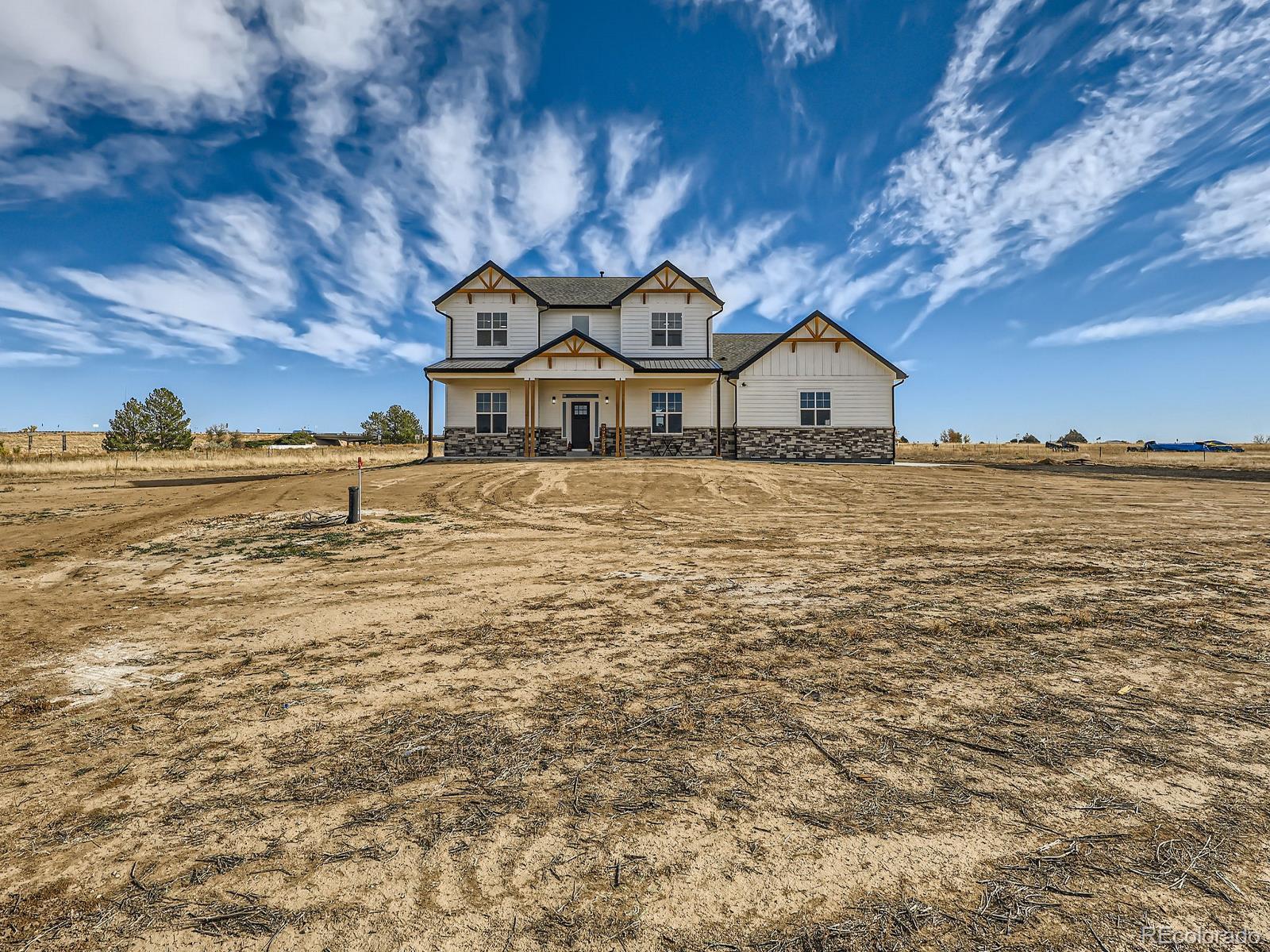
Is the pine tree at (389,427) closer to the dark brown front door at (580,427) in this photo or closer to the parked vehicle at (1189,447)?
the dark brown front door at (580,427)

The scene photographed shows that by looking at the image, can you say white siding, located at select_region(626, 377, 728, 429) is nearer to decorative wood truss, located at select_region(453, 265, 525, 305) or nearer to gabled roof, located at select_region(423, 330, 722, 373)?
gabled roof, located at select_region(423, 330, 722, 373)

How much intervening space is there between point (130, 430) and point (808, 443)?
37.9m

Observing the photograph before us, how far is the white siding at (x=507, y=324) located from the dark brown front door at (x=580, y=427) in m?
3.68

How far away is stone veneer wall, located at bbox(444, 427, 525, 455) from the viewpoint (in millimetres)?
23344

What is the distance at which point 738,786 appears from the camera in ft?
8.23

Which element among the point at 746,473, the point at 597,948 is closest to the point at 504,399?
the point at 746,473

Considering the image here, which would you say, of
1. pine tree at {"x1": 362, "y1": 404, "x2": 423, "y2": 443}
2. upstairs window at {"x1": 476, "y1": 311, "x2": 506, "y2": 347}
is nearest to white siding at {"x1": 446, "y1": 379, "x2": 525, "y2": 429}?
upstairs window at {"x1": 476, "y1": 311, "x2": 506, "y2": 347}

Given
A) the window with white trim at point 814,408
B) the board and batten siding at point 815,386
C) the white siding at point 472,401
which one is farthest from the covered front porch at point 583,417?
the window with white trim at point 814,408

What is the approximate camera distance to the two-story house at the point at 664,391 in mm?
23359

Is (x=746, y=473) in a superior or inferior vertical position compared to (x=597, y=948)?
superior

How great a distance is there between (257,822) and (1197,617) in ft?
22.8

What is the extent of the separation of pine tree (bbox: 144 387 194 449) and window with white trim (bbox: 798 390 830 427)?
35.9 m

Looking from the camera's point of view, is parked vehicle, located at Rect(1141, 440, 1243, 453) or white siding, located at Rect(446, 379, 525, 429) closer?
white siding, located at Rect(446, 379, 525, 429)

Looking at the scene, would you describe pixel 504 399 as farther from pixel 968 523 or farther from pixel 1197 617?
pixel 1197 617
